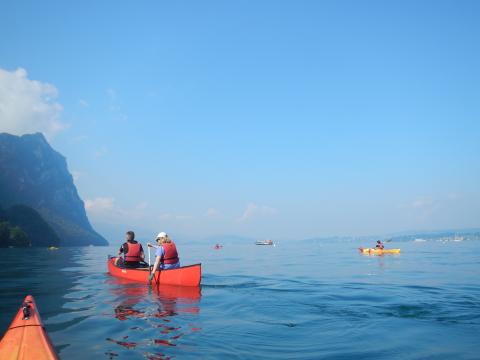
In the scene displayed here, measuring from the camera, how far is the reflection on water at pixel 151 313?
810 centimetres

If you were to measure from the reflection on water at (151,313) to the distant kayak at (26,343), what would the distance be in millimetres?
1545

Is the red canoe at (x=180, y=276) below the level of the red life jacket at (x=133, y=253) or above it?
below

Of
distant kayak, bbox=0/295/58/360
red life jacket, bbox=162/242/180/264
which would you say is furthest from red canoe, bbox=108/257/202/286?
distant kayak, bbox=0/295/58/360

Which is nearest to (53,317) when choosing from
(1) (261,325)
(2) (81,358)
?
(2) (81,358)

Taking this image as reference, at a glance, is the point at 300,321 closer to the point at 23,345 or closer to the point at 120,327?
the point at 120,327

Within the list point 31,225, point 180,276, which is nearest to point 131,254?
point 180,276

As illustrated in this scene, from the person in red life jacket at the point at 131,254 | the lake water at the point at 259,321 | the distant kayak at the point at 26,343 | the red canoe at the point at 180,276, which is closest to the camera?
the distant kayak at the point at 26,343

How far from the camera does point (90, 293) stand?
1596 cm

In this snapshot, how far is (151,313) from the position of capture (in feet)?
37.5

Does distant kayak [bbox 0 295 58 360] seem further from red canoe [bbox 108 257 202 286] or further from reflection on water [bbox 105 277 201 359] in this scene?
red canoe [bbox 108 257 202 286]

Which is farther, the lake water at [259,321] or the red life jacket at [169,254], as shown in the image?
the red life jacket at [169,254]

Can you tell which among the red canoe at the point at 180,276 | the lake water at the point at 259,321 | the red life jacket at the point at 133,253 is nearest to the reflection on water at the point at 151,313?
the lake water at the point at 259,321

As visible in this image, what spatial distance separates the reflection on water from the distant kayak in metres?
1.55

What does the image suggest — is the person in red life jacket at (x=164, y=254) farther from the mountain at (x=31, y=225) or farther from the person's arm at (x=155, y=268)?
the mountain at (x=31, y=225)
